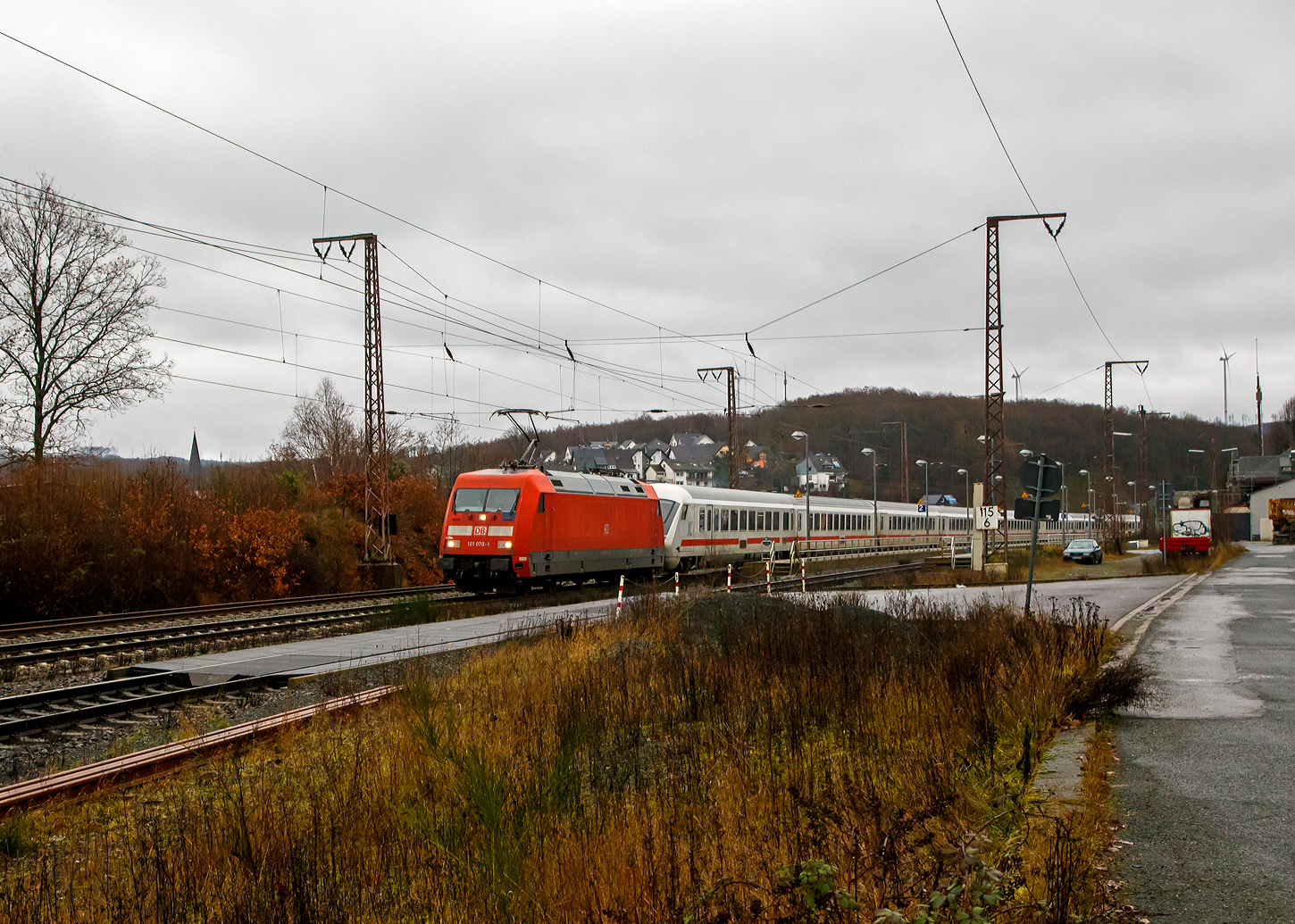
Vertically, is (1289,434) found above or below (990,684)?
above

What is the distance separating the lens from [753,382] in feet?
151

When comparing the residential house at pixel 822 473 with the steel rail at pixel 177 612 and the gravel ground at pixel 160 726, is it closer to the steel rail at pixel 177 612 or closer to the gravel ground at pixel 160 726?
the steel rail at pixel 177 612

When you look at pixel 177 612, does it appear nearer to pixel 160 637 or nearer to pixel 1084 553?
pixel 160 637

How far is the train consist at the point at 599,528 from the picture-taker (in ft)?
83.9

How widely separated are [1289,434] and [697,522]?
10897cm

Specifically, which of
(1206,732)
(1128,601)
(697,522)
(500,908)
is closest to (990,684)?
(1206,732)

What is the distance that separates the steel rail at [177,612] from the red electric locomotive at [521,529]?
366cm

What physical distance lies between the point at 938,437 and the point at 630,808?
87.1 meters

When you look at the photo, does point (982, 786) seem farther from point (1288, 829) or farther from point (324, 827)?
point (324, 827)

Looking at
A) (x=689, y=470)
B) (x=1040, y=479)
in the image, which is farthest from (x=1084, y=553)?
(x=689, y=470)

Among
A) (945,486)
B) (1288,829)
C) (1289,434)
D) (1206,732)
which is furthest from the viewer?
(1289,434)

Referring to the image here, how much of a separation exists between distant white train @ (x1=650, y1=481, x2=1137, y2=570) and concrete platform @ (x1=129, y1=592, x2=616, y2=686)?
14.0 metres

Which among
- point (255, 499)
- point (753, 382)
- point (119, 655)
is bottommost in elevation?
point (119, 655)

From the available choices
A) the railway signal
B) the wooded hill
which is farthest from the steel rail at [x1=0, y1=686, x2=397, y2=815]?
the wooded hill
